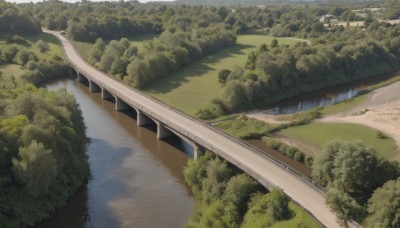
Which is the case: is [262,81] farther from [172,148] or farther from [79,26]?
[79,26]

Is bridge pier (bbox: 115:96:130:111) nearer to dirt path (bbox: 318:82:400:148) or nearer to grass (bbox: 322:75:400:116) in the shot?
dirt path (bbox: 318:82:400:148)

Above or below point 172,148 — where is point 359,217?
above

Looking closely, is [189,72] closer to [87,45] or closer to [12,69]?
[12,69]

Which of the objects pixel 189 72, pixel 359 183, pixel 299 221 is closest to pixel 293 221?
pixel 299 221

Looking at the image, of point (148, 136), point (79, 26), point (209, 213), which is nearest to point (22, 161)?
point (209, 213)

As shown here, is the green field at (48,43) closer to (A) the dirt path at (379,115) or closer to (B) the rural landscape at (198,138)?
(B) the rural landscape at (198,138)

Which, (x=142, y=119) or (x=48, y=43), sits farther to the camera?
(x=48, y=43)

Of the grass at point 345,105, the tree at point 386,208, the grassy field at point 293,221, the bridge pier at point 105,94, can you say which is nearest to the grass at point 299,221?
the grassy field at point 293,221
